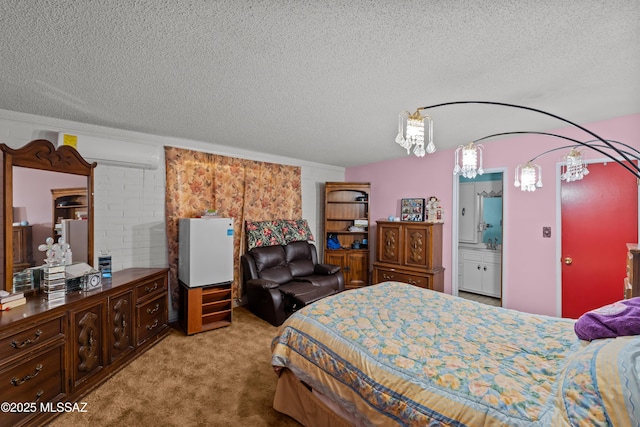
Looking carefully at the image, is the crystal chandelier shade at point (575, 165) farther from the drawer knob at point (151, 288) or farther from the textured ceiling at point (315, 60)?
the drawer knob at point (151, 288)

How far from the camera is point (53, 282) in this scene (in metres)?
2.12

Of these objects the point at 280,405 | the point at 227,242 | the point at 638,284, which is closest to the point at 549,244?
the point at 638,284

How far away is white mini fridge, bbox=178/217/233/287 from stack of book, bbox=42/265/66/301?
1162mm

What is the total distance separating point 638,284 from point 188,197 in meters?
4.43

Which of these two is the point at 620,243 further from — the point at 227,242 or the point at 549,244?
the point at 227,242

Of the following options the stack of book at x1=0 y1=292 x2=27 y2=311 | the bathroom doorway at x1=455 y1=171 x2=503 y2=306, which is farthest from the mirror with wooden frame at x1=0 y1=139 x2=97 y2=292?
the bathroom doorway at x1=455 y1=171 x2=503 y2=306

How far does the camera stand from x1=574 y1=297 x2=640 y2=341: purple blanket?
1267 mm

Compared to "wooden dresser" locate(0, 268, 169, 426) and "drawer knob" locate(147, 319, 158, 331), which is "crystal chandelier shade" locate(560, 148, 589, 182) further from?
"drawer knob" locate(147, 319, 158, 331)

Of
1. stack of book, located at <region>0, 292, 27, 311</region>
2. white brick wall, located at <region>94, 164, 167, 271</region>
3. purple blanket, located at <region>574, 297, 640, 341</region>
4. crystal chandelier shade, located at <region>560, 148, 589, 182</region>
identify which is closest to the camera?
purple blanket, located at <region>574, 297, 640, 341</region>

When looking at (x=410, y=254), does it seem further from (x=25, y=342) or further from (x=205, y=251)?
(x=25, y=342)

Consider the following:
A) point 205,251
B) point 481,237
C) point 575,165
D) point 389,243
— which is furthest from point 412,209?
point 205,251

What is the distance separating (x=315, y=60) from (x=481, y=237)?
431 cm

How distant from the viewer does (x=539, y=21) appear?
134 centimetres

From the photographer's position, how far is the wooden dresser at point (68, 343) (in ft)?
5.55
